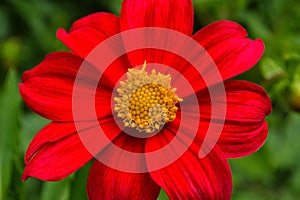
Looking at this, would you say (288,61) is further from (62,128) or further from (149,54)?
(62,128)

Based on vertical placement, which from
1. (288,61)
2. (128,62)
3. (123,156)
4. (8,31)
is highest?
(128,62)

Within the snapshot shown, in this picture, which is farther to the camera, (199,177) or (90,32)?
(90,32)

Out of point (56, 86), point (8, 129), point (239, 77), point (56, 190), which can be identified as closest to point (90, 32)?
point (56, 86)

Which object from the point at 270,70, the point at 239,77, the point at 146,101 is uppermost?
the point at 146,101

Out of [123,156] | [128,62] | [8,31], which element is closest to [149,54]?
[128,62]

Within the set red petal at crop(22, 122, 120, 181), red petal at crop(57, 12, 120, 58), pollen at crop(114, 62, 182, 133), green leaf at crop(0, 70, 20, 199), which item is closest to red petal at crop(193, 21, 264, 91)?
pollen at crop(114, 62, 182, 133)

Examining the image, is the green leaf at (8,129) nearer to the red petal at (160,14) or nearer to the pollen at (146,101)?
the pollen at (146,101)

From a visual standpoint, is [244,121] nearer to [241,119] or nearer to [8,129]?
[241,119]
